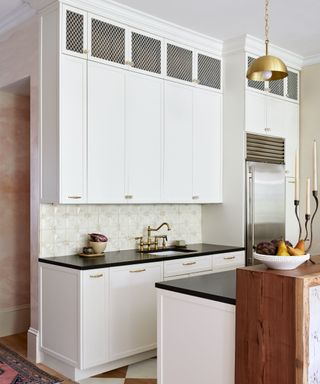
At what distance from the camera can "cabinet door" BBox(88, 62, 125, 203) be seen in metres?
3.73

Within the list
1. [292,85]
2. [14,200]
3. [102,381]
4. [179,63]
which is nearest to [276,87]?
[292,85]

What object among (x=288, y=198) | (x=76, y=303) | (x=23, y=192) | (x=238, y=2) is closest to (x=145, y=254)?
(x=76, y=303)

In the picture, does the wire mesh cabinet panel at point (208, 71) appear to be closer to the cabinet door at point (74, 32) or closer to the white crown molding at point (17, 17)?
the cabinet door at point (74, 32)

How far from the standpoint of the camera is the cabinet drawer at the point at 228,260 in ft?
14.5

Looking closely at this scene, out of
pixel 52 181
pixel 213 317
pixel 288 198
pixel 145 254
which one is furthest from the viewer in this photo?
pixel 288 198

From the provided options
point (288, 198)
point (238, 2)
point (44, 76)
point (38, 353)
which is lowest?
point (38, 353)

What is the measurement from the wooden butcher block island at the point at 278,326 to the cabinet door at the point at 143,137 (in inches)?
80.0

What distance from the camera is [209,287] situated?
2551 millimetres

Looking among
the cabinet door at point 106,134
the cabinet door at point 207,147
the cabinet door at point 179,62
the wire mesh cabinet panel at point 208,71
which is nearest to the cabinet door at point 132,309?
the cabinet door at point 106,134

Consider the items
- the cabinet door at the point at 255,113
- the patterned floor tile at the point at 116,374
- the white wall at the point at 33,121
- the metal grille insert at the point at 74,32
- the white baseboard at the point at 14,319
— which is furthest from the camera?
the cabinet door at the point at 255,113

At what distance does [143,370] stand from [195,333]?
4.51 ft

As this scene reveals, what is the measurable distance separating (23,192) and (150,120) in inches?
61.7

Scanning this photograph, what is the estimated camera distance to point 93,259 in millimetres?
3686

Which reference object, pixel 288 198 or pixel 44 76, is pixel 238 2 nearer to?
pixel 44 76
